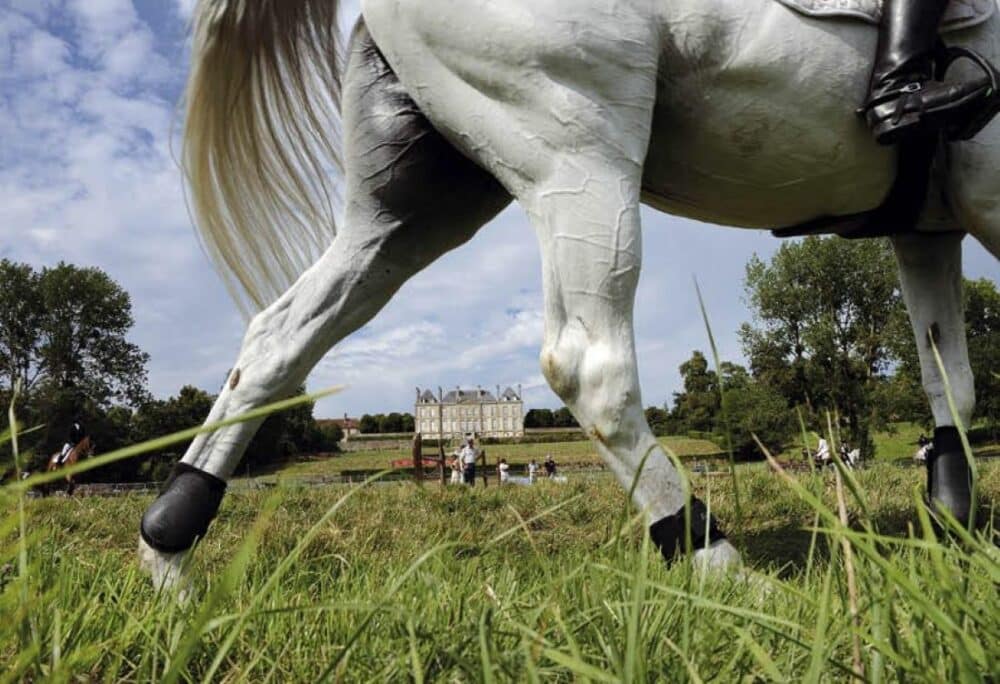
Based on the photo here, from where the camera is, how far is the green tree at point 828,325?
3359 cm

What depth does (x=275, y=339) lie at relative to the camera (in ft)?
7.43

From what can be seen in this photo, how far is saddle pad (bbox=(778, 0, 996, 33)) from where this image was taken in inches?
76.3

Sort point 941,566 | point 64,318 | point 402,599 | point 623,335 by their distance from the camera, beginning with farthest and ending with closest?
1. point 64,318
2. point 623,335
3. point 402,599
4. point 941,566

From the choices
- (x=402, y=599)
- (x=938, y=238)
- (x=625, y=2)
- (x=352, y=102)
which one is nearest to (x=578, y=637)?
(x=402, y=599)

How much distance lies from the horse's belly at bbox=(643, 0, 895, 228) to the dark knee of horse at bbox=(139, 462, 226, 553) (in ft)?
5.15

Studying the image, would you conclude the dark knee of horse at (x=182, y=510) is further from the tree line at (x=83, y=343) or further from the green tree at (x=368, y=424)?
the green tree at (x=368, y=424)

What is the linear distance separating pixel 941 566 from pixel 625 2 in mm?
1564

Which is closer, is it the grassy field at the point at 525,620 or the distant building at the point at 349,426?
the grassy field at the point at 525,620

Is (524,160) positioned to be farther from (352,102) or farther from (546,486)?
(546,486)

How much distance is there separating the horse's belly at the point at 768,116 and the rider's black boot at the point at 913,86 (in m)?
0.06

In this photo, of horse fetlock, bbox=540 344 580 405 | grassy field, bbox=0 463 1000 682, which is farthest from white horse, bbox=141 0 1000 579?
grassy field, bbox=0 463 1000 682

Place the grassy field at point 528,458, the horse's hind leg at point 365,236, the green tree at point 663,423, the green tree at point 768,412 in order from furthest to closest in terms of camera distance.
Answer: the grassy field at point 528,458 < the green tree at point 768,412 < the horse's hind leg at point 365,236 < the green tree at point 663,423

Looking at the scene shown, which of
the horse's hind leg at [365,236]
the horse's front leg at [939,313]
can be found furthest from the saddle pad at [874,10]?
the horse's hind leg at [365,236]

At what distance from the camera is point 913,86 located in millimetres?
1929
